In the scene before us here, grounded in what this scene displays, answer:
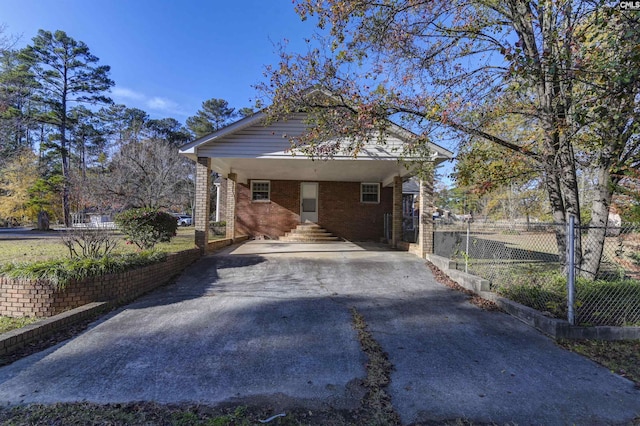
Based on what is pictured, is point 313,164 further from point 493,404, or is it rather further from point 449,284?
point 493,404

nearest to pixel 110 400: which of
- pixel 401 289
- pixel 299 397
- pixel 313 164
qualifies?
pixel 299 397

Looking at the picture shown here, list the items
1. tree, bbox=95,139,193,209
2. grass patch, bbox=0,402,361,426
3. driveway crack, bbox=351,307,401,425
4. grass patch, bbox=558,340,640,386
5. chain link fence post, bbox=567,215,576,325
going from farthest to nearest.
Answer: tree, bbox=95,139,193,209, chain link fence post, bbox=567,215,576,325, grass patch, bbox=558,340,640,386, driveway crack, bbox=351,307,401,425, grass patch, bbox=0,402,361,426

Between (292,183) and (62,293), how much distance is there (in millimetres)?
11147

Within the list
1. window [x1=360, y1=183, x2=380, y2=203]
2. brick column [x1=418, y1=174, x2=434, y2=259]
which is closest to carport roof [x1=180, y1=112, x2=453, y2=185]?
brick column [x1=418, y1=174, x2=434, y2=259]

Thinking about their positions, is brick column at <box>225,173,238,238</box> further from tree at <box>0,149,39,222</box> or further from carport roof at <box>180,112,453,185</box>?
tree at <box>0,149,39,222</box>

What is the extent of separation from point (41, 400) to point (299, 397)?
232cm

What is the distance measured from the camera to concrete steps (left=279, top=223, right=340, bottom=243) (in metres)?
14.8

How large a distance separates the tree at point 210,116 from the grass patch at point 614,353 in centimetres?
4824

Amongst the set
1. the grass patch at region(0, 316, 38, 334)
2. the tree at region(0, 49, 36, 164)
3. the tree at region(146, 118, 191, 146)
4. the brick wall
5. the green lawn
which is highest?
the tree at region(146, 118, 191, 146)

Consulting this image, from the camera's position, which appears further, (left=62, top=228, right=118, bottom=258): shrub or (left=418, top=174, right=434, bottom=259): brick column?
(left=418, top=174, right=434, bottom=259): brick column

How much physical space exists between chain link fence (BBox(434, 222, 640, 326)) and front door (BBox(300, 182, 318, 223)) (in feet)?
24.5

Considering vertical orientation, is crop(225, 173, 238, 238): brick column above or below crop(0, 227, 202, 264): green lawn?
above

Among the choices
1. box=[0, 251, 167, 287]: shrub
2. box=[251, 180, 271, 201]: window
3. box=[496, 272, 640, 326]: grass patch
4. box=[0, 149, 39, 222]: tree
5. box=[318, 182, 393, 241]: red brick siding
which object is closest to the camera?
box=[496, 272, 640, 326]: grass patch

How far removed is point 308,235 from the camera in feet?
48.8
